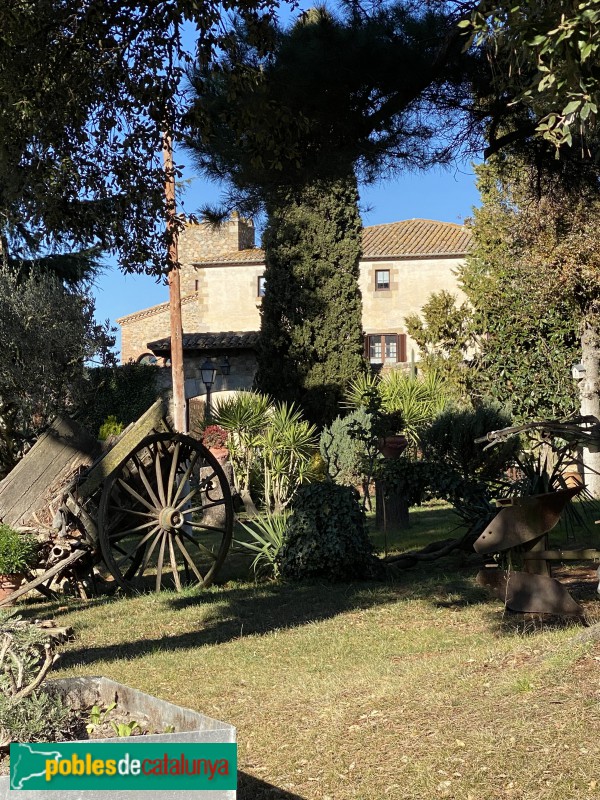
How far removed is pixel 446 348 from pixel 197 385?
792cm

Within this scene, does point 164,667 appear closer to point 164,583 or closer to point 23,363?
point 164,583

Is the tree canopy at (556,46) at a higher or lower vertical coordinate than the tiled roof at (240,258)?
lower

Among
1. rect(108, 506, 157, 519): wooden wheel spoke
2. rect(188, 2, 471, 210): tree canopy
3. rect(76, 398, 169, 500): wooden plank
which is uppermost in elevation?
rect(188, 2, 471, 210): tree canopy

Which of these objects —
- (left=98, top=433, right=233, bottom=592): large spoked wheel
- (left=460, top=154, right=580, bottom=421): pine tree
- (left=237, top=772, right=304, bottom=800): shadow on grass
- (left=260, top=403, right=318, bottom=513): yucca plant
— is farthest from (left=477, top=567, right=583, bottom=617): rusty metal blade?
(left=460, top=154, right=580, bottom=421): pine tree

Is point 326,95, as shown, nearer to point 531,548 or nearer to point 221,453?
point 531,548

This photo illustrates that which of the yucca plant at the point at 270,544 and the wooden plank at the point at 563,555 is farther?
the yucca plant at the point at 270,544

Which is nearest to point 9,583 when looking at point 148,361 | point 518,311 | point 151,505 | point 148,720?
point 151,505

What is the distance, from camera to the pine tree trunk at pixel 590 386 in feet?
56.4

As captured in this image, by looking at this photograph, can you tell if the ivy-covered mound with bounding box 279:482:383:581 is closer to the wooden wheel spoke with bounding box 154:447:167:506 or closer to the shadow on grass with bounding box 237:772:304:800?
the wooden wheel spoke with bounding box 154:447:167:506

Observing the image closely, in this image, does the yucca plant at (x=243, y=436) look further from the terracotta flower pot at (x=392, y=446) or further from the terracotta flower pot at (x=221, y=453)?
the terracotta flower pot at (x=392, y=446)

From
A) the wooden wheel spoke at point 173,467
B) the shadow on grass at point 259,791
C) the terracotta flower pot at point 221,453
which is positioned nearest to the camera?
the shadow on grass at point 259,791

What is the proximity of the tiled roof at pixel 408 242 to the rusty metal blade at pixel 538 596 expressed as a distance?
2807 cm

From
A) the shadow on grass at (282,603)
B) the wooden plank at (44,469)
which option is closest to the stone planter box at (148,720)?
the shadow on grass at (282,603)

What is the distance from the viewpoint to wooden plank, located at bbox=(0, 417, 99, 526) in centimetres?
915
